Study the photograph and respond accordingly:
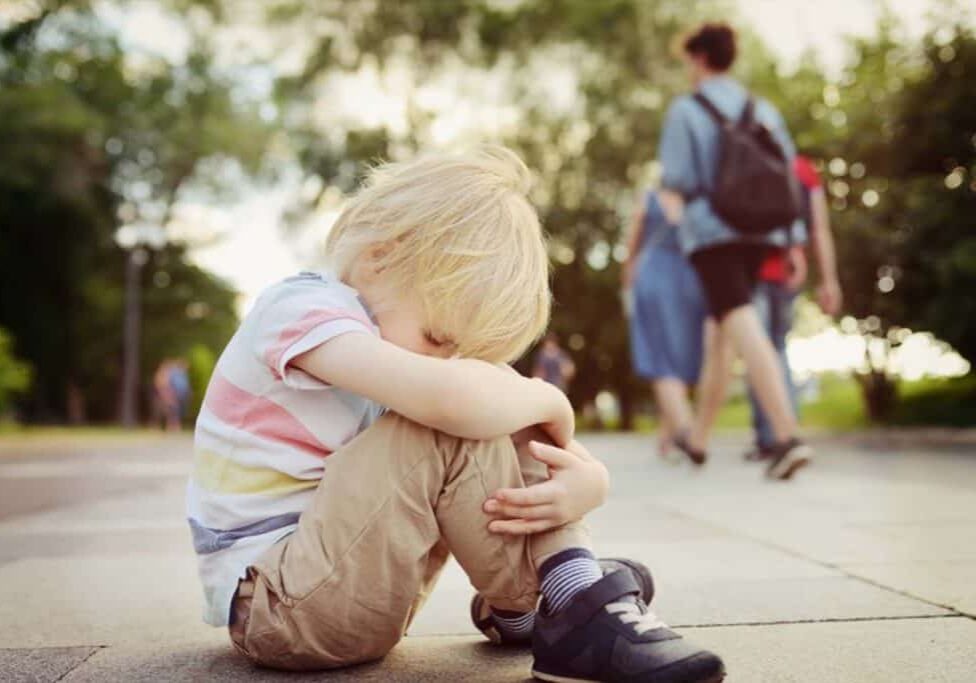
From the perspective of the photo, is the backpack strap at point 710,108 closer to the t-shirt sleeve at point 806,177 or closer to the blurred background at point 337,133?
the t-shirt sleeve at point 806,177

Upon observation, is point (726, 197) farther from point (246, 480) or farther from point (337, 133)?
point (337, 133)

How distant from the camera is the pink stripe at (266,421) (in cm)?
195

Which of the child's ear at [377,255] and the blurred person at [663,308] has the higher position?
the child's ear at [377,255]

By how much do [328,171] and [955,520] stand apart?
25234 millimetres

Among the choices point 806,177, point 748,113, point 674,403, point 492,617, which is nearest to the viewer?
point 492,617

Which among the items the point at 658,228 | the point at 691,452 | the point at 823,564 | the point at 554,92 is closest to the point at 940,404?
the point at 658,228

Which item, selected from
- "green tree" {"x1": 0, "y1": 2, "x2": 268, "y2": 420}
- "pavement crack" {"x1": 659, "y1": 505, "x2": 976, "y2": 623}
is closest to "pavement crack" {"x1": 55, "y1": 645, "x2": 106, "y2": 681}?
"pavement crack" {"x1": 659, "y1": 505, "x2": 976, "y2": 623}

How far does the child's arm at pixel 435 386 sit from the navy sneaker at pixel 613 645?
281 mm

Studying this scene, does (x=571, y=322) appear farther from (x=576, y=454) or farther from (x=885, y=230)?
(x=576, y=454)

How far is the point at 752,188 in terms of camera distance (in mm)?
5898

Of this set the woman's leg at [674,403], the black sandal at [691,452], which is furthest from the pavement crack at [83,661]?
the woman's leg at [674,403]

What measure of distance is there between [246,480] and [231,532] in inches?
3.7

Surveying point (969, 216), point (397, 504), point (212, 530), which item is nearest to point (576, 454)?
point (397, 504)

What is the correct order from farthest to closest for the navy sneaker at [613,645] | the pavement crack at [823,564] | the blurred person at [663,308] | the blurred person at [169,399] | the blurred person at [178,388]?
the blurred person at [178,388], the blurred person at [169,399], the blurred person at [663,308], the pavement crack at [823,564], the navy sneaker at [613,645]
